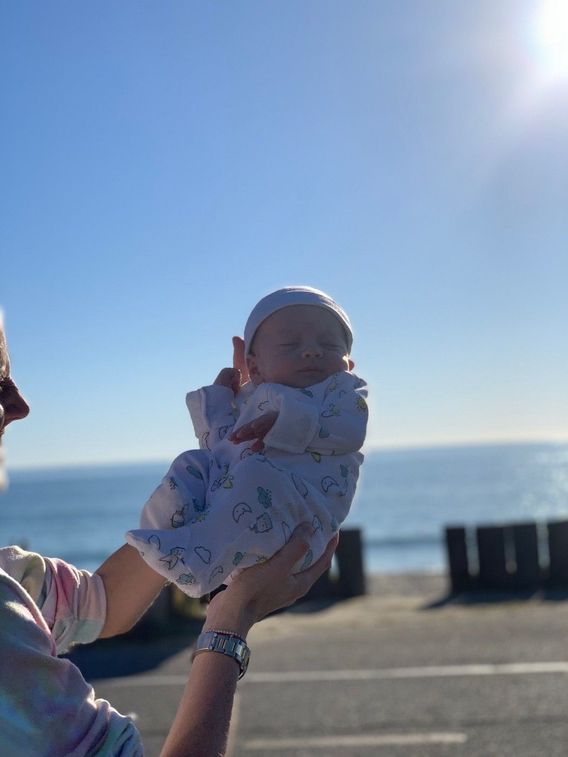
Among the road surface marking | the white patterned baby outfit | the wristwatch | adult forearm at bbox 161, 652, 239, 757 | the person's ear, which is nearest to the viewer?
adult forearm at bbox 161, 652, 239, 757

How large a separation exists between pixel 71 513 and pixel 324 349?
89.2 metres

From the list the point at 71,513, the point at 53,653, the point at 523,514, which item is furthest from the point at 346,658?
the point at 71,513

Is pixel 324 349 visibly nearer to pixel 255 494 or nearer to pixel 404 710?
pixel 255 494

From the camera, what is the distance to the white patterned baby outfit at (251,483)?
214cm

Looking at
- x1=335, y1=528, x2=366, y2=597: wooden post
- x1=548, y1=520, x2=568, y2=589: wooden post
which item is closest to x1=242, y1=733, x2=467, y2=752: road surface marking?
x1=335, y1=528, x2=366, y2=597: wooden post

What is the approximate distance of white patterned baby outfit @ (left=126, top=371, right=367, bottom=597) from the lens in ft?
7.04

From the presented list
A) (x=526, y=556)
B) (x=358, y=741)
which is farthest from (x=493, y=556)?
(x=358, y=741)

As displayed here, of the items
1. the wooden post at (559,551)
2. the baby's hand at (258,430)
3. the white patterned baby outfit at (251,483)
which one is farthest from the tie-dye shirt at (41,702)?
the wooden post at (559,551)

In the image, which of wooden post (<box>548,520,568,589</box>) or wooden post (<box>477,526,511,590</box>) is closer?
wooden post (<box>548,520,568,589</box>)

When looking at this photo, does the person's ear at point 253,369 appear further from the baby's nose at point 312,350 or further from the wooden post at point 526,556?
the wooden post at point 526,556

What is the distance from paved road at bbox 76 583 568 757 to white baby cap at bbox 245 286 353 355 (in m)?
5.08

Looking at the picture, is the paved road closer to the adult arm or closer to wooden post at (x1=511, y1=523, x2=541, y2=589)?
wooden post at (x1=511, y1=523, x2=541, y2=589)

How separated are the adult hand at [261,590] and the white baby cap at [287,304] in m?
0.64

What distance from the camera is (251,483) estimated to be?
2.22 meters
